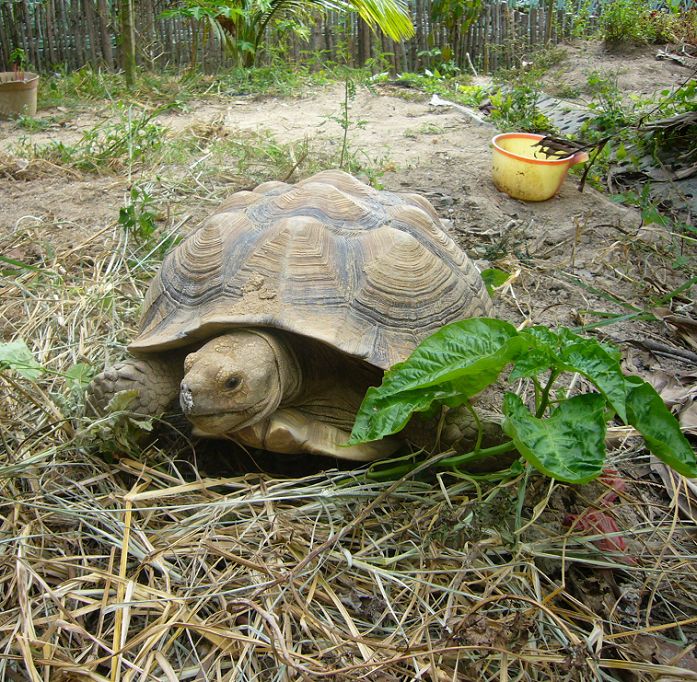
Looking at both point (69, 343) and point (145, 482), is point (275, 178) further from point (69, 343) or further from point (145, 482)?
point (145, 482)

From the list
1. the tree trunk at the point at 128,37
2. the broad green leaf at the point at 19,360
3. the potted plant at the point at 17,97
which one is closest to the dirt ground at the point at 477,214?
the potted plant at the point at 17,97

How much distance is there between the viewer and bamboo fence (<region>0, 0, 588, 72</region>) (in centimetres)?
883

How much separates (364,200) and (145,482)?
117cm

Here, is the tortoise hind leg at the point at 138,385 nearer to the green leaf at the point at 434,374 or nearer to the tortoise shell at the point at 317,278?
the tortoise shell at the point at 317,278

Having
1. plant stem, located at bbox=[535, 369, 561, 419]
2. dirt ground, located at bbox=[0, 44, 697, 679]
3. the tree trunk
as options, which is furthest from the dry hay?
the tree trunk

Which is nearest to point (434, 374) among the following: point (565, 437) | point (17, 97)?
point (565, 437)

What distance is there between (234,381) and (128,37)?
20.5 ft

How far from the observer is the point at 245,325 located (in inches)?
73.7

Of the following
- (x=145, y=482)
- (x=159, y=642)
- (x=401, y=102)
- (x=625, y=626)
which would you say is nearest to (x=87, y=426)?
(x=145, y=482)

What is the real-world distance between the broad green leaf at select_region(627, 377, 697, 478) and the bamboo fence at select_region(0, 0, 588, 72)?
666cm

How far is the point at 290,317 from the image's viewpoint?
1856mm

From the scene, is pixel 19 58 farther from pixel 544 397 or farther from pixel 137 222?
pixel 544 397

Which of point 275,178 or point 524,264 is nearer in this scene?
point 524,264

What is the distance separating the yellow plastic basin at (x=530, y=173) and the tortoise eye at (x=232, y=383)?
9.39 feet
